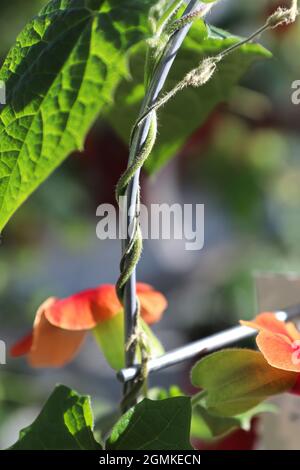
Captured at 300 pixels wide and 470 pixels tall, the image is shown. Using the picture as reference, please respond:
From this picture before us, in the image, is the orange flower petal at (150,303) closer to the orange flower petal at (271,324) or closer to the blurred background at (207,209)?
the orange flower petal at (271,324)

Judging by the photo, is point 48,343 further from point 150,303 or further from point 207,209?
point 207,209

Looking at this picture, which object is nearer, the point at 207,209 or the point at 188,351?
the point at 188,351

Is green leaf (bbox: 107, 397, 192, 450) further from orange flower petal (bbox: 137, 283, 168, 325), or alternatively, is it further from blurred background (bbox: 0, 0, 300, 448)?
blurred background (bbox: 0, 0, 300, 448)

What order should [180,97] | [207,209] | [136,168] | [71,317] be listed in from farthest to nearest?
[207,209], [180,97], [71,317], [136,168]

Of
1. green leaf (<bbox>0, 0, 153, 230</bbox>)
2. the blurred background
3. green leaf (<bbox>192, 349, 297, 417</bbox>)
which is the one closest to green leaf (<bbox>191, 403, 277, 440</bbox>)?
green leaf (<bbox>192, 349, 297, 417</bbox>)

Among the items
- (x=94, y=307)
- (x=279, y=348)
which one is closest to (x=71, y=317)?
(x=94, y=307)

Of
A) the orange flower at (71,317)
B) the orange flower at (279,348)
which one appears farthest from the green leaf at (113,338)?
the orange flower at (279,348)

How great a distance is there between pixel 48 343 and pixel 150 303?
0.07 m

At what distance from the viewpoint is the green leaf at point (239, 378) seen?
381 mm

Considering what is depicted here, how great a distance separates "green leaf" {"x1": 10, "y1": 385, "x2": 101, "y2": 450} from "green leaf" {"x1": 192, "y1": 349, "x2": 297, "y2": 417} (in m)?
0.06

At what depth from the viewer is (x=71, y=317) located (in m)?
0.43

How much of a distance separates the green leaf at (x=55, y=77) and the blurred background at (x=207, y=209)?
0.79m

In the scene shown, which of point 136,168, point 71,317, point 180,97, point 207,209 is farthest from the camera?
point 207,209
